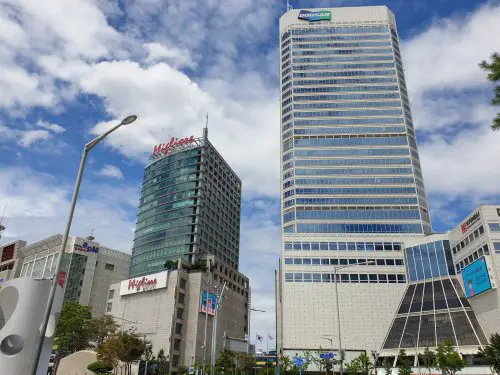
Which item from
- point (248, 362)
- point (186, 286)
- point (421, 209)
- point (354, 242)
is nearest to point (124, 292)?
point (186, 286)

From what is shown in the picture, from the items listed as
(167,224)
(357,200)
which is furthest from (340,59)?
(167,224)

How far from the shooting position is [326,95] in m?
129

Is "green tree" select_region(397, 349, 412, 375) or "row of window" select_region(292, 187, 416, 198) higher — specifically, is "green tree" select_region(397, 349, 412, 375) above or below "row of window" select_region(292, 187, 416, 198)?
below

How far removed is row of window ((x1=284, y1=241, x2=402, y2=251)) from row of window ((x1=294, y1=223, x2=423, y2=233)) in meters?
3.68

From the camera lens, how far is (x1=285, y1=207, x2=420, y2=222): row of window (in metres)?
112

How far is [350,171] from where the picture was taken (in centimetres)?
11881

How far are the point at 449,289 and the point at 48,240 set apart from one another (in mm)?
135524

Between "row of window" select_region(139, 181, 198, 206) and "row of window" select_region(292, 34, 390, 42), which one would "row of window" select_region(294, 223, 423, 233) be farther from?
"row of window" select_region(292, 34, 390, 42)

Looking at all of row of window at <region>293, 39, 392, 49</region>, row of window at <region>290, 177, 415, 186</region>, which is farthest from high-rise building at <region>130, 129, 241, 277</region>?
row of window at <region>293, 39, 392, 49</region>

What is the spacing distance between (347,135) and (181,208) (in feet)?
191

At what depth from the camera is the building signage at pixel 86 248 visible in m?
143

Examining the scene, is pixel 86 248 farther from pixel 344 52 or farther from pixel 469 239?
pixel 469 239

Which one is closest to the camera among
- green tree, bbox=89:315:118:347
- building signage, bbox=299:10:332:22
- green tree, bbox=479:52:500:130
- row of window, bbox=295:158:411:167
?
green tree, bbox=479:52:500:130

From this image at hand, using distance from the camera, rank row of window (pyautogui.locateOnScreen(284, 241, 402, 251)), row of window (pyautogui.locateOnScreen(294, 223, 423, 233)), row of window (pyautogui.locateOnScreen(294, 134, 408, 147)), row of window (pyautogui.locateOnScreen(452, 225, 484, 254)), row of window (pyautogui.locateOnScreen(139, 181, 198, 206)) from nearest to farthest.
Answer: row of window (pyautogui.locateOnScreen(452, 225, 484, 254))
row of window (pyautogui.locateOnScreen(284, 241, 402, 251))
row of window (pyautogui.locateOnScreen(294, 223, 423, 233))
row of window (pyautogui.locateOnScreen(294, 134, 408, 147))
row of window (pyautogui.locateOnScreen(139, 181, 198, 206))
